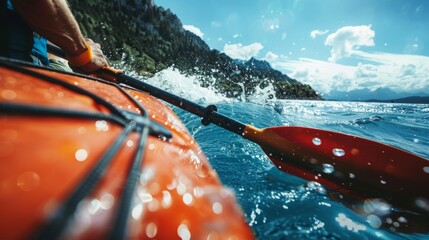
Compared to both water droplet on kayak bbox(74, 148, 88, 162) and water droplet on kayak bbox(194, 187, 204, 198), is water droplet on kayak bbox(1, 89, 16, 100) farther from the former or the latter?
water droplet on kayak bbox(194, 187, 204, 198)

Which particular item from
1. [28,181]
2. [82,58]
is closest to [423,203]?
[28,181]

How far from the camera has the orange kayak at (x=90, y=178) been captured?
627 millimetres

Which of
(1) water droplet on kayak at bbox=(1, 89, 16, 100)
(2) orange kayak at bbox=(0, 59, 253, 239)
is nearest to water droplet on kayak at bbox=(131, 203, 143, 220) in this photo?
(2) orange kayak at bbox=(0, 59, 253, 239)

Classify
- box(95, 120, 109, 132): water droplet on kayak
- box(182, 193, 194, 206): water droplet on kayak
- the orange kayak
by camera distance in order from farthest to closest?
1. box(95, 120, 109, 132): water droplet on kayak
2. box(182, 193, 194, 206): water droplet on kayak
3. the orange kayak

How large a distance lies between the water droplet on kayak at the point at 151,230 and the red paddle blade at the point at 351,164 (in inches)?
87.6

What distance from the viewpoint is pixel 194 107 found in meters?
3.33

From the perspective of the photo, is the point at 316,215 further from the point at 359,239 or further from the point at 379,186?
the point at 379,186

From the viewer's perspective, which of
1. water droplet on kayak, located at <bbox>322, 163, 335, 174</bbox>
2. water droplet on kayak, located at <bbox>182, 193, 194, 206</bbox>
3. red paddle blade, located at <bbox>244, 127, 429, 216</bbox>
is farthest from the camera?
water droplet on kayak, located at <bbox>322, 163, 335, 174</bbox>

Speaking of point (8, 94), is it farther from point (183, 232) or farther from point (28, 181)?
point (183, 232)

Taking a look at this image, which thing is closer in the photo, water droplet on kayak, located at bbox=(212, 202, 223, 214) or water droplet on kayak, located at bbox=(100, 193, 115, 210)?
water droplet on kayak, located at bbox=(100, 193, 115, 210)

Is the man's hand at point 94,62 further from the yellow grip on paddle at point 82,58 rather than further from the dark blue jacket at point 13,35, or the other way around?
the dark blue jacket at point 13,35

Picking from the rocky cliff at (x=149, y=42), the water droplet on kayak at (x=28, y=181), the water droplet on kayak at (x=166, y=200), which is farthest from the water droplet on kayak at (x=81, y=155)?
the rocky cliff at (x=149, y=42)

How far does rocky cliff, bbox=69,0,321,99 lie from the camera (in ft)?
185

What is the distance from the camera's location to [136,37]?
245 ft
